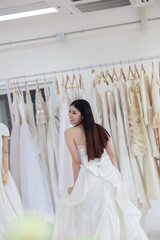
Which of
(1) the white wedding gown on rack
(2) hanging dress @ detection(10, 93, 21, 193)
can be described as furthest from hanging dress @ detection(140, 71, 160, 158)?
(2) hanging dress @ detection(10, 93, 21, 193)

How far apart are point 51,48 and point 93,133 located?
227 centimetres

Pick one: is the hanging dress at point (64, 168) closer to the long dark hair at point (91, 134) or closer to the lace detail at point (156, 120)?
the long dark hair at point (91, 134)

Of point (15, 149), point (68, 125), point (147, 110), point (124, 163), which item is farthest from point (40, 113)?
point (147, 110)

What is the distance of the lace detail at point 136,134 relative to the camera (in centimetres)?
358

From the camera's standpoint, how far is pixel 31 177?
12.0 feet

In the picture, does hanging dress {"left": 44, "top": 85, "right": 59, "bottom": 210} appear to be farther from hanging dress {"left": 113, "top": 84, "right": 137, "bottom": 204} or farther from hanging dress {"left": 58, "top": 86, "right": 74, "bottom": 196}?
hanging dress {"left": 113, "top": 84, "right": 137, "bottom": 204}

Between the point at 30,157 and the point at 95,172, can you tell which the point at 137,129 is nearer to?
the point at 95,172

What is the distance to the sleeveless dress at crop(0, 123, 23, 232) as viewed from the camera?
3.29 metres

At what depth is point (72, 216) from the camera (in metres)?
2.95

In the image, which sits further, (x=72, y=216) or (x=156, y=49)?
(x=156, y=49)

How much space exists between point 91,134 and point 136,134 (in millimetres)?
842

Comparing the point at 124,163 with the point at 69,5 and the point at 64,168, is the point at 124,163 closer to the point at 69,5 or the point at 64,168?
the point at 64,168

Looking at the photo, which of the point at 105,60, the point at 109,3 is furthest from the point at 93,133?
the point at 105,60

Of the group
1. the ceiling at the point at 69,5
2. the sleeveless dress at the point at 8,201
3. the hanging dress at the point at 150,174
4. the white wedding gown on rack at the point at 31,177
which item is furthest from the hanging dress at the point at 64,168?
the ceiling at the point at 69,5
